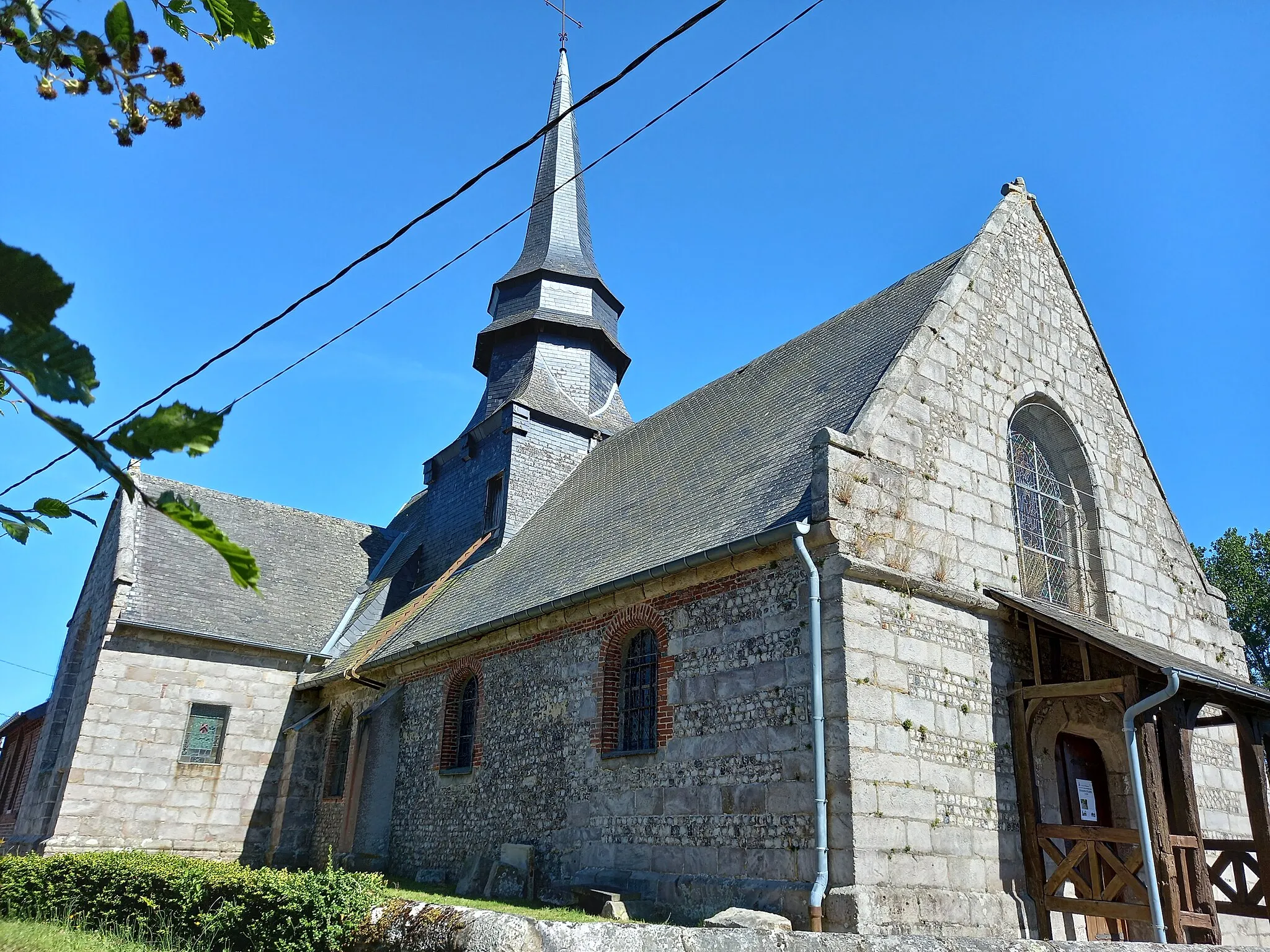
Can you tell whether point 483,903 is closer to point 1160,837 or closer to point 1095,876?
point 1095,876

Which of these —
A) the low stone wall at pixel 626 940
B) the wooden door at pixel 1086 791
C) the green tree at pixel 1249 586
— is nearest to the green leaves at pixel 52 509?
the low stone wall at pixel 626 940

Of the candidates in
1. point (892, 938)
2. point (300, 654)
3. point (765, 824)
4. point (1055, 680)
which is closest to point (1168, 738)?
point (1055, 680)

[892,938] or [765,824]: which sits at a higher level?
[765,824]

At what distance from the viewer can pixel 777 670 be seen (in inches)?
370

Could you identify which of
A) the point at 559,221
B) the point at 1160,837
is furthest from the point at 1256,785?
the point at 559,221

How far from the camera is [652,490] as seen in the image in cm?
1429

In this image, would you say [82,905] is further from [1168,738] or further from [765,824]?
[1168,738]

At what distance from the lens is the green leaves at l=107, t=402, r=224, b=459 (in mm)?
1747

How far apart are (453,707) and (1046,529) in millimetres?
9008

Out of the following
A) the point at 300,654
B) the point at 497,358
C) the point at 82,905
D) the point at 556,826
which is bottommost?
the point at 82,905

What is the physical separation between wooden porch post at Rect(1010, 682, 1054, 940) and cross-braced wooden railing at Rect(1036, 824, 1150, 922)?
87 millimetres

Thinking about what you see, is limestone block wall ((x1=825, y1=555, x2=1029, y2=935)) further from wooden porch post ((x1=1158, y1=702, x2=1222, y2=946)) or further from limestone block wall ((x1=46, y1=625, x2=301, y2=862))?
limestone block wall ((x1=46, y1=625, x2=301, y2=862))

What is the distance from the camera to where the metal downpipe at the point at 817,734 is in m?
8.19

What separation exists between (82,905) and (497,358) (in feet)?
49.0
